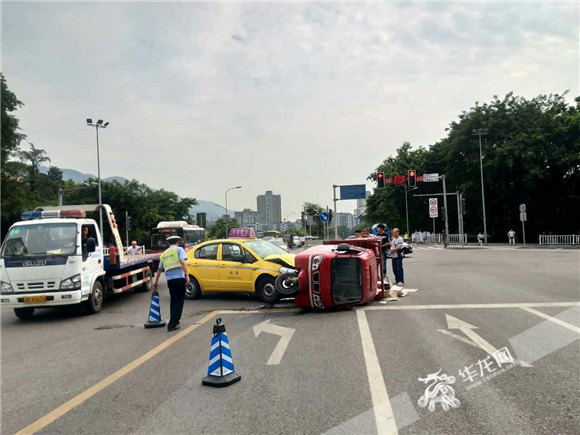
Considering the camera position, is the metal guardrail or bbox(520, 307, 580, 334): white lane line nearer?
bbox(520, 307, 580, 334): white lane line

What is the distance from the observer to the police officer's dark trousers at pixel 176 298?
8.40 m

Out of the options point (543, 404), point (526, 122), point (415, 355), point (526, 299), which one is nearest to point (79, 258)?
point (415, 355)

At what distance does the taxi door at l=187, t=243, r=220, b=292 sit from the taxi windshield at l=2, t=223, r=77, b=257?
2.96 m

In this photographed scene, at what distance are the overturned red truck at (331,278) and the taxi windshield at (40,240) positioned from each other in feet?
15.2

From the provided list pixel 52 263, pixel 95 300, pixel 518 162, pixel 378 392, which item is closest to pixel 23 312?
pixel 95 300

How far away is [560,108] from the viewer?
44312 millimetres

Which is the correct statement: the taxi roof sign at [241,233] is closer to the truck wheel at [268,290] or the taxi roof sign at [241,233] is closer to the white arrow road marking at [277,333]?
the truck wheel at [268,290]

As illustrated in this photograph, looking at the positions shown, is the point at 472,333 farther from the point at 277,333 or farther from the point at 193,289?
the point at 193,289

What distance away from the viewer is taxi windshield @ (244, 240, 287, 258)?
38.0 ft

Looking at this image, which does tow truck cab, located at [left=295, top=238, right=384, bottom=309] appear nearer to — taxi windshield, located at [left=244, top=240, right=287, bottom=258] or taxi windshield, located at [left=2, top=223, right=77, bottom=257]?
taxi windshield, located at [left=244, top=240, right=287, bottom=258]

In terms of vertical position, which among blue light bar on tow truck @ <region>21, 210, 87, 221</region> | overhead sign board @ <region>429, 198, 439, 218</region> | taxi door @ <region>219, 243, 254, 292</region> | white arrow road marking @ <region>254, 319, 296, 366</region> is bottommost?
white arrow road marking @ <region>254, 319, 296, 366</region>

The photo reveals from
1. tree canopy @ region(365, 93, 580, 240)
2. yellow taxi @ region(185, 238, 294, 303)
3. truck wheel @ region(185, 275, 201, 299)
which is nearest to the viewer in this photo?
yellow taxi @ region(185, 238, 294, 303)

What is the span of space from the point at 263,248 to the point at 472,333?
19.2 ft

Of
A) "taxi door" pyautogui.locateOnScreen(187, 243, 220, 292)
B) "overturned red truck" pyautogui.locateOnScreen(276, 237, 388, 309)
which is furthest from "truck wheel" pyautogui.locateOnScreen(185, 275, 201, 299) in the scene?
"overturned red truck" pyautogui.locateOnScreen(276, 237, 388, 309)
